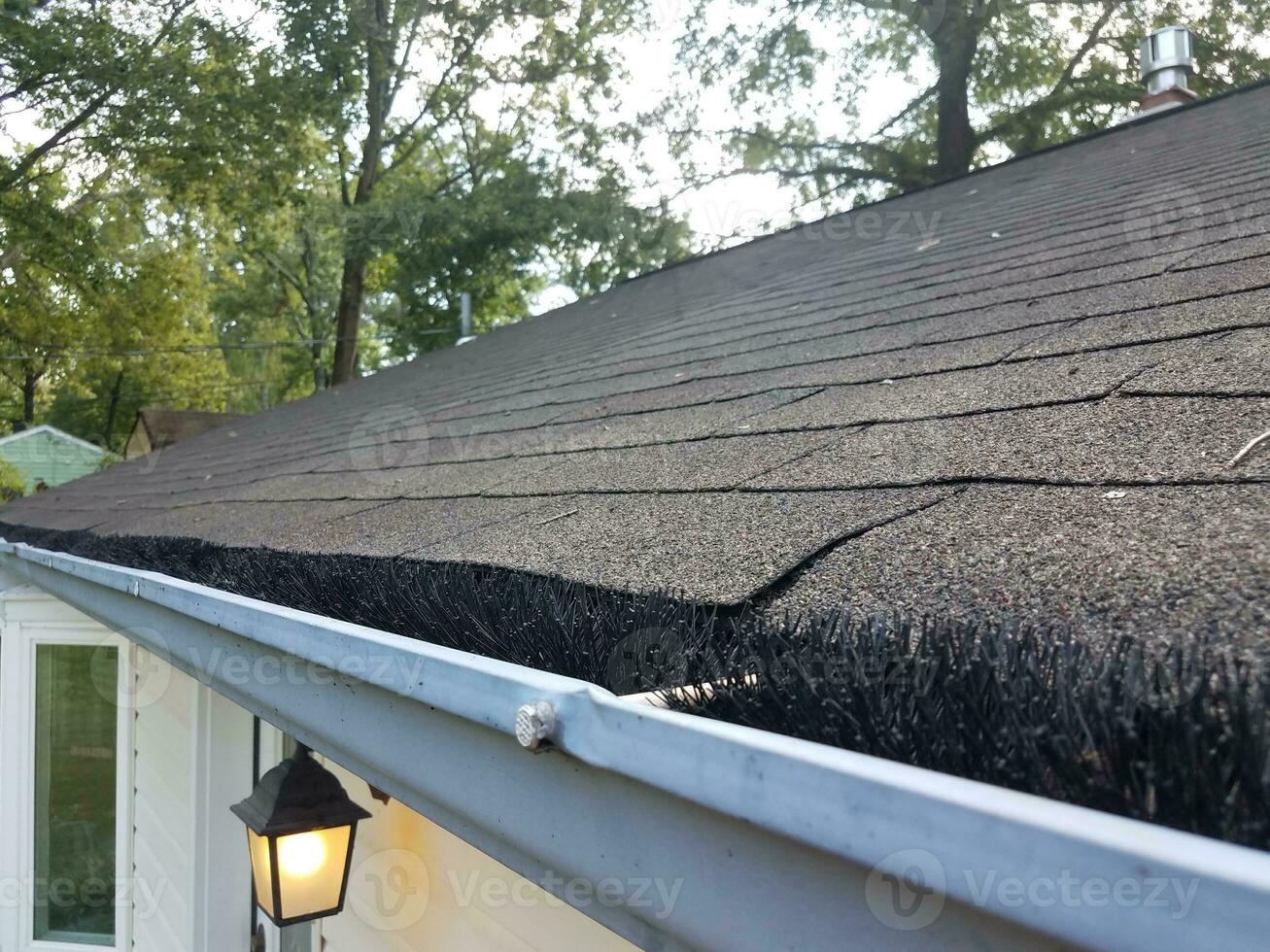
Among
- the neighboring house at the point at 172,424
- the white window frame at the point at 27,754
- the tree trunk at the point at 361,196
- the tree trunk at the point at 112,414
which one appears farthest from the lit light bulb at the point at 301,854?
the tree trunk at the point at 112,414

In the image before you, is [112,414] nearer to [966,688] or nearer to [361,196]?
[361,196]

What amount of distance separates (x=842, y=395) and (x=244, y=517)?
7.08ft

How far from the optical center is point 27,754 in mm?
5684

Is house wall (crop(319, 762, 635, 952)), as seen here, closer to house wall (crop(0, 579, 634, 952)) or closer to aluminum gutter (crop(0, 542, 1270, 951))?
house wall (crop(0, 579, 634, 952))

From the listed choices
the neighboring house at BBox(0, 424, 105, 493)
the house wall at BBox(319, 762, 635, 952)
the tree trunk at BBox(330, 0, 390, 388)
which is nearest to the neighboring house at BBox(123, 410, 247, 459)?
the tree trunk at BBox(330, 0, 390, 388)

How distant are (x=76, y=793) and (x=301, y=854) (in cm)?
408

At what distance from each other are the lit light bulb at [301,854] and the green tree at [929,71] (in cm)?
1701

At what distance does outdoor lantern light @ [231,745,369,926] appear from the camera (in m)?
2.75

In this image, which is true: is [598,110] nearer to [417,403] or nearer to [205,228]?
[205,228]

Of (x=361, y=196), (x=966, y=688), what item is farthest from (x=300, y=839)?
(x=361, y=196)

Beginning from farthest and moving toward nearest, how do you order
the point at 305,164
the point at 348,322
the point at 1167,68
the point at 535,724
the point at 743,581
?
the point at 348,322 < the point at 305,164 < the point at 1167,68 < the point at 743,581 < the point at 535,724

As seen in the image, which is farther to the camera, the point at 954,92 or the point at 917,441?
the point at 954,92

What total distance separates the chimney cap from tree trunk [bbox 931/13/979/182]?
32.6ft

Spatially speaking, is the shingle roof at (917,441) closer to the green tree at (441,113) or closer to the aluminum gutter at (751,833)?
the aluminum gutter at (751,833)
